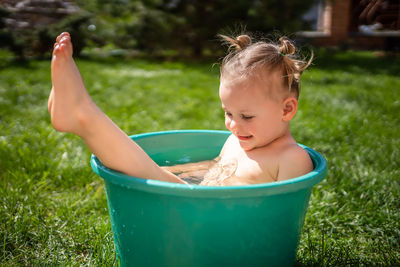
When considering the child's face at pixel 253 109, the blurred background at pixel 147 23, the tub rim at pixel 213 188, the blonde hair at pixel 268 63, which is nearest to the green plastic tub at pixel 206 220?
the tub rim at pixel 213 188

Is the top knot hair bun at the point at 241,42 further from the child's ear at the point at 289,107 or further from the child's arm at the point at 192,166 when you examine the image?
the child's arm at the point at 192,166

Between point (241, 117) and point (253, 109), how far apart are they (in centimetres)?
5

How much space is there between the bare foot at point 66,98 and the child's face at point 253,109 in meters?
0.45

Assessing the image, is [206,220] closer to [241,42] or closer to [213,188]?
[213,188]

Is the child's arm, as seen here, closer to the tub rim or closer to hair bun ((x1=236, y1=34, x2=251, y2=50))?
hair bun ((x1=236, y1=34, x2=251, y2=50))

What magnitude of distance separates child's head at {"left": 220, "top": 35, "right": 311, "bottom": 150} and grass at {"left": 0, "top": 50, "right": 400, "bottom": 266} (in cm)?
46

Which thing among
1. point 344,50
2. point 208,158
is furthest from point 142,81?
point 344,50

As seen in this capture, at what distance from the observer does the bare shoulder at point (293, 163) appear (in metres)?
1.20

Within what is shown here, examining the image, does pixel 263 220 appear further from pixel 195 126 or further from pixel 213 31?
pixel 213 31

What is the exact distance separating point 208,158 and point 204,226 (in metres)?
0.79

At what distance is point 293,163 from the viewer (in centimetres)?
122

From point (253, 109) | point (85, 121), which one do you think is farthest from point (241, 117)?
point (85, 121)

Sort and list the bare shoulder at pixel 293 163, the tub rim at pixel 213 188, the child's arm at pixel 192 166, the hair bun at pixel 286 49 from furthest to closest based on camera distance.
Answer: the child's arm at pixel 192 166 < the hair bun at pixel 286 49 < the bare shoulder at pixel 293 163 < the tub rim at pixel 213 188

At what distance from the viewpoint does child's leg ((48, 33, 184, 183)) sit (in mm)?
1093
